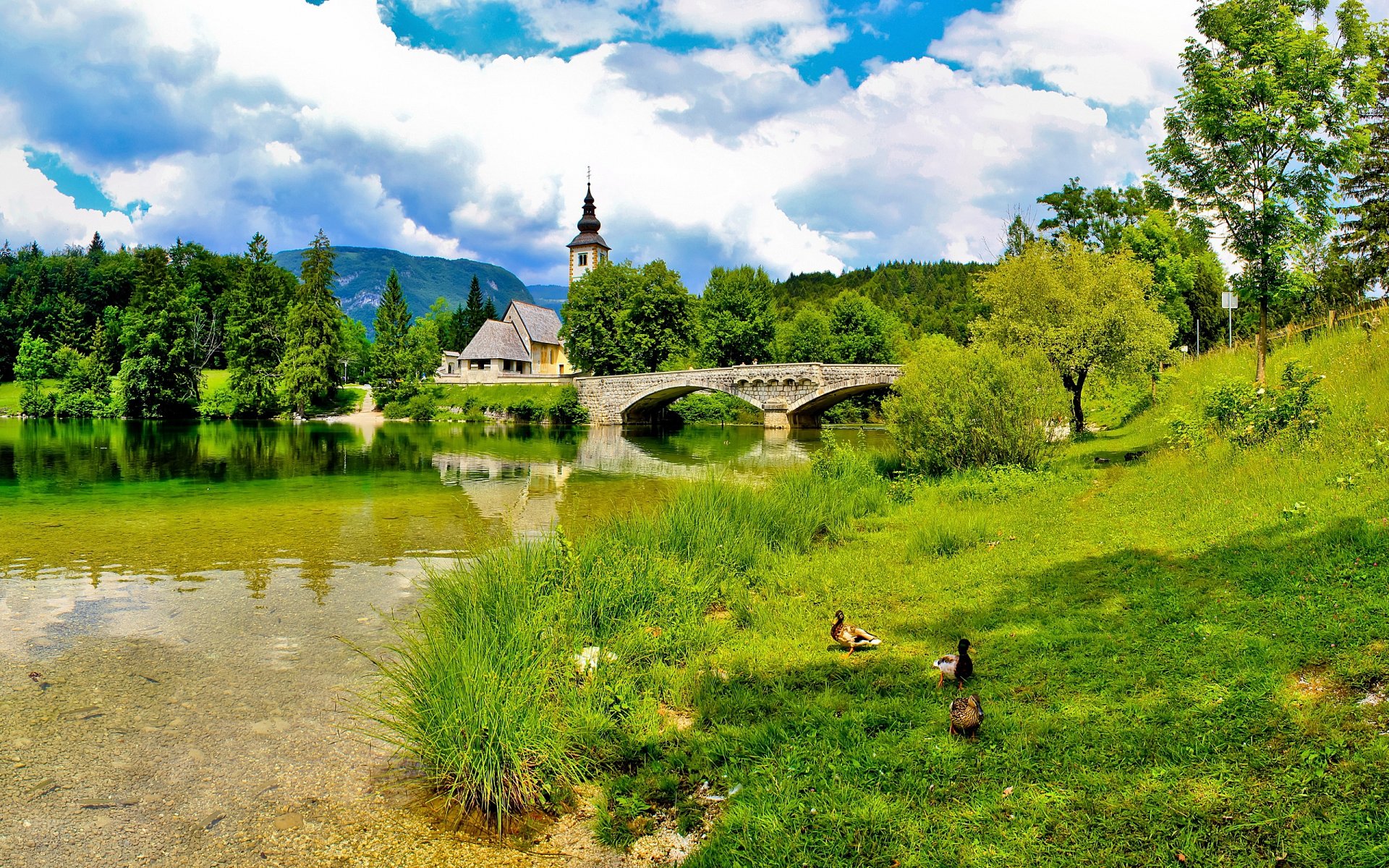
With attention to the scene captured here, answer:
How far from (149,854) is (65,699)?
3315 mm

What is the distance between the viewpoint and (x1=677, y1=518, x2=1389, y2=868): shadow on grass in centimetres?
379

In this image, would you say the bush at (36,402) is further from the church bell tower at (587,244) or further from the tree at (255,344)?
the church bell tower at (587,244)

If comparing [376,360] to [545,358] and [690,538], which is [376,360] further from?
[690,538]

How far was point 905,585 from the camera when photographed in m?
8.77

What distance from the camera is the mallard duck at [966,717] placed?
192 inches

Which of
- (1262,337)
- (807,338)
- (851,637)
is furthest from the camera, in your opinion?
(807,338)

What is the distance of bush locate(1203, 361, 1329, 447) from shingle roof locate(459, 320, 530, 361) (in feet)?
229

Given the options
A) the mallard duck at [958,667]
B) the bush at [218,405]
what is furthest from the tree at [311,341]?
the mallard duck at [958,667]

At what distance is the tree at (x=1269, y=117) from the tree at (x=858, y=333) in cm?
5222

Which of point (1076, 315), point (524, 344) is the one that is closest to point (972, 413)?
point (1076, 315)

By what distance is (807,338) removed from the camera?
7106 centimetres

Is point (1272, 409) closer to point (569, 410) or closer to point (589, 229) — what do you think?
point (569, 410)

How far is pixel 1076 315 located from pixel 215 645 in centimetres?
2204

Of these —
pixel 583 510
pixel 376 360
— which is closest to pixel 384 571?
pixel 583 510
